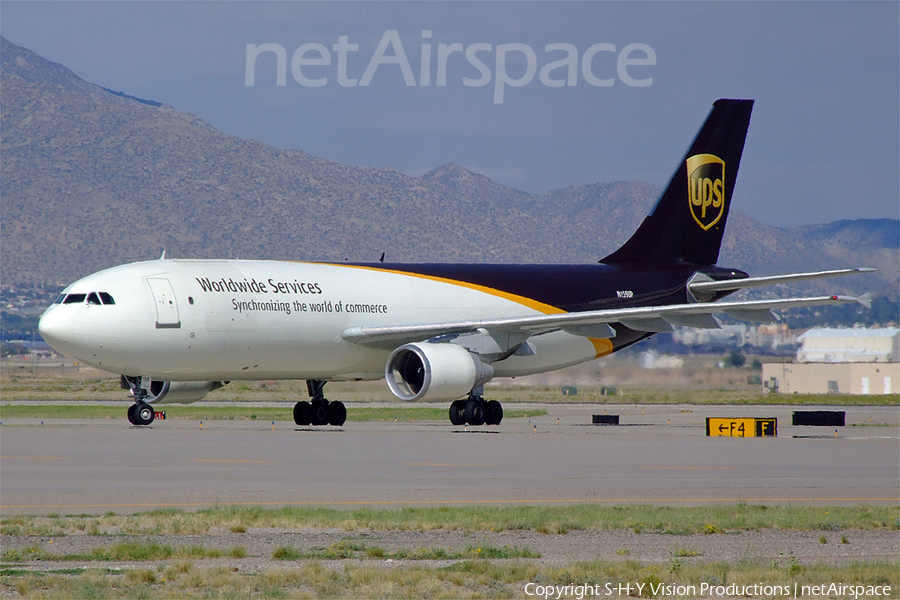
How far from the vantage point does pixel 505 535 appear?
13312 millimetres

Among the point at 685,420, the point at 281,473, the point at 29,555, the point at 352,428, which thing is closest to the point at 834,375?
the point at 685,420

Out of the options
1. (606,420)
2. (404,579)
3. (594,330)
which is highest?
(594,330)

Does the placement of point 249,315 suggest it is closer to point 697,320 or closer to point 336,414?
point 336,414

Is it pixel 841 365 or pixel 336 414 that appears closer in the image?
pixel 336 414

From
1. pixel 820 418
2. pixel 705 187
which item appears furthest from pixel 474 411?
pixel 705 187

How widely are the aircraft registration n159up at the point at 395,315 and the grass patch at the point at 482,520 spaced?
14097 millimetres

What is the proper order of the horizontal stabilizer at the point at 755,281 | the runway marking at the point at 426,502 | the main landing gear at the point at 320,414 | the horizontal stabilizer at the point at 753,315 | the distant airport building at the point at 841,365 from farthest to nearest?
the distant airport building at the point at 841,365 < the main landing gear at the point at 320,414 < the horizontal stabilizer at the point at 755,281 < the horizontal stabilizer at the point at 753,315 < the runway marking at the point at 426,502

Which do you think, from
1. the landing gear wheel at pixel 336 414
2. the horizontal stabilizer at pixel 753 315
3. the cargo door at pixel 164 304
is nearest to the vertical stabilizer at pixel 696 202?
the horizontal stabilizer at pixel 753 315

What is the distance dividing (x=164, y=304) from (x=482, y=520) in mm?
16904

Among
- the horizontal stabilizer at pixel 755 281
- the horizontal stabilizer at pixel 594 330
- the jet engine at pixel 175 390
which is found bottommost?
the jet engine at pixel 175 390

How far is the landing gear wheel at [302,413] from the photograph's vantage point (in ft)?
113

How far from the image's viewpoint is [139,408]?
31.2 metres

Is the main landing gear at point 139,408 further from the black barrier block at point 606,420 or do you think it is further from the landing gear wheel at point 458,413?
the black barrier block at point 606,420

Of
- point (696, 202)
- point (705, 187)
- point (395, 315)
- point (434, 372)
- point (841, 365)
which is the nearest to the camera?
point (434, 372)
